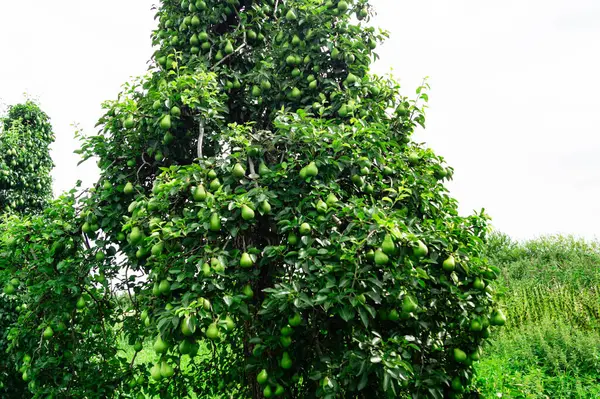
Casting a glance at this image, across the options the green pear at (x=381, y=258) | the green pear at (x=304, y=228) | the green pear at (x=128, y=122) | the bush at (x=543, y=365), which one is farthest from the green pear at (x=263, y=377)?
the bush at (x=543, y=365)

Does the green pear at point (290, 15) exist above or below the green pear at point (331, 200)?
above

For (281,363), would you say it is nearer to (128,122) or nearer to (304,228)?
(304,228)

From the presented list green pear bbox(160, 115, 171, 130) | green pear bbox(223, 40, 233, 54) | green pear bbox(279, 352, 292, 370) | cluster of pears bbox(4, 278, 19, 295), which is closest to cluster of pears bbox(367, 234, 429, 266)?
green pear bbox(279, 352, 292, 370)

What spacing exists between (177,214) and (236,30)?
157 cm

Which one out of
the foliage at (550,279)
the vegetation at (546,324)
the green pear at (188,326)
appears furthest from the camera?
the foliage at (550,279)

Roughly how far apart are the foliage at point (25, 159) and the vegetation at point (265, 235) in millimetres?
3754

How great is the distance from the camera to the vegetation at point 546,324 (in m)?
4.79

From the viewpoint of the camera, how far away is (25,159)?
686 cm

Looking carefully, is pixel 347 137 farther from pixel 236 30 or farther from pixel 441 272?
pixel 236 30

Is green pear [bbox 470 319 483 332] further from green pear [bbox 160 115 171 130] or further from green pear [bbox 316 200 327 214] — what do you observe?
green pear [bbox 160 115 171 130]

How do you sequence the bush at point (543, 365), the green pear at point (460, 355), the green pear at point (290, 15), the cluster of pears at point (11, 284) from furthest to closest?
the bush at point (543, 365) → the cluster of pears at point (11, 284) → the green pear at point (290, 15) → the green pear at point (460, 355)

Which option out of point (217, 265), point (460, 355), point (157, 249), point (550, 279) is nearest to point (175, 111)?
point (157, 249)

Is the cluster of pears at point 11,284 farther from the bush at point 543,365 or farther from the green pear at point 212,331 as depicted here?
the bush at point 543,365

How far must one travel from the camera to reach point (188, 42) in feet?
12.0
